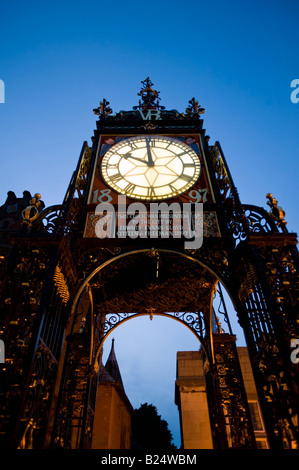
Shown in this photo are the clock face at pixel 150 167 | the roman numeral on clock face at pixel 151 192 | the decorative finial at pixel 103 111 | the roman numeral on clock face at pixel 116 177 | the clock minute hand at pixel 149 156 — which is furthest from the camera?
the decorative finial at pixel 103 111

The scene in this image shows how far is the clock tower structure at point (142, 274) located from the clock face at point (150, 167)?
0.13ft

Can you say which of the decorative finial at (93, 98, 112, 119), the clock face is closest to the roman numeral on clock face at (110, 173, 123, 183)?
the clock face

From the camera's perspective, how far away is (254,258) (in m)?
4.54

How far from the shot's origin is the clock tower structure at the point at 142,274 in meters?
3.74

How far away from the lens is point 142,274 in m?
7.19

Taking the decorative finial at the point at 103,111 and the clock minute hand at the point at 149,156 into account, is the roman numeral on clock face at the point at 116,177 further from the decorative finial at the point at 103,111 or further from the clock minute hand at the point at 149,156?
the decorative finial at the point at 103,111

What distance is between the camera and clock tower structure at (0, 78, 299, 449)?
3742mm

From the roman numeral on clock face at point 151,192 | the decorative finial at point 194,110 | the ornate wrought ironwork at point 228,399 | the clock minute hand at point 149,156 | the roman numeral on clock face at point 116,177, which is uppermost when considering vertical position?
the decorative finial at point 194,110

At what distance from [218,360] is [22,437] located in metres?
5.01

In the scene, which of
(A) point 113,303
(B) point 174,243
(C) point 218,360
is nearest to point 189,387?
(C) point 218,360

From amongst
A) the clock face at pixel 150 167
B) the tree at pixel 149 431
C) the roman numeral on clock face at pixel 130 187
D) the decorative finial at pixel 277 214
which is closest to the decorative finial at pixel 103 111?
the clock face at pixel 150 167

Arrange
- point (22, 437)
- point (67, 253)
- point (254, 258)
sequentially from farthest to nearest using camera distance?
point (67, 253), point (254, 258), point (22, 437)

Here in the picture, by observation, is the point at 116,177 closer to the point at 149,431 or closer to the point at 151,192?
the point at 151,192
